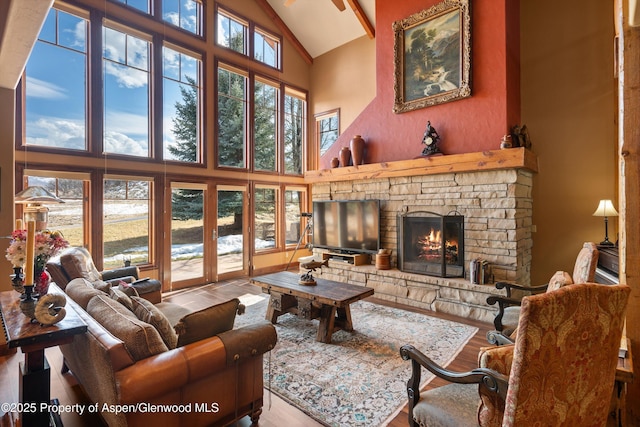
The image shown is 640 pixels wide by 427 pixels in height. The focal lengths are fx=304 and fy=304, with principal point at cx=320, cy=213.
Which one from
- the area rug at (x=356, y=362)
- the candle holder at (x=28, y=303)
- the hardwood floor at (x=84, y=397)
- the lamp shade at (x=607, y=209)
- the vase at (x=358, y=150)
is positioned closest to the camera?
the candle holder at (x=28, y=303)

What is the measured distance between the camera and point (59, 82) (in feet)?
14.6

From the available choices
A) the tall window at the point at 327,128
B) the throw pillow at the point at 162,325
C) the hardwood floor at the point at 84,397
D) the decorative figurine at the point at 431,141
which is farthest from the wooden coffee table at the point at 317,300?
the tall window at the point at 327,128

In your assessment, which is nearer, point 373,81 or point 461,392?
point 461,392

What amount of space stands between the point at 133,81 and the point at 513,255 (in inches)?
255

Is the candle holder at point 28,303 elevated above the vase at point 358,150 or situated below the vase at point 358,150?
below

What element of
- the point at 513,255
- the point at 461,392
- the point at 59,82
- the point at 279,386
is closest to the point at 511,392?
the point at 461,392

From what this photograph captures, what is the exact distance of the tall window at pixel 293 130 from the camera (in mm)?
7656

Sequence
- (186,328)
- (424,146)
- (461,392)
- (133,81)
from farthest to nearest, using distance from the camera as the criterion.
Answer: (133,81), (424,146), (186,328), (461,392)

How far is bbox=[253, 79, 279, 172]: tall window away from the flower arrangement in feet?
16.8

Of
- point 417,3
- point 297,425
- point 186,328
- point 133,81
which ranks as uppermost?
point 417,3

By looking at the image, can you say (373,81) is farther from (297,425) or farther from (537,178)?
(297,425)

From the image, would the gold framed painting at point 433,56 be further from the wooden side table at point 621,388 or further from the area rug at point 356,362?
the wooden side table at point 621,388

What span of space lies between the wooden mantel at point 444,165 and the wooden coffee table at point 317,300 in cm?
218

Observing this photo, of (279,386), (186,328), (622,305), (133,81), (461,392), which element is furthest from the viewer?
(133,81)
